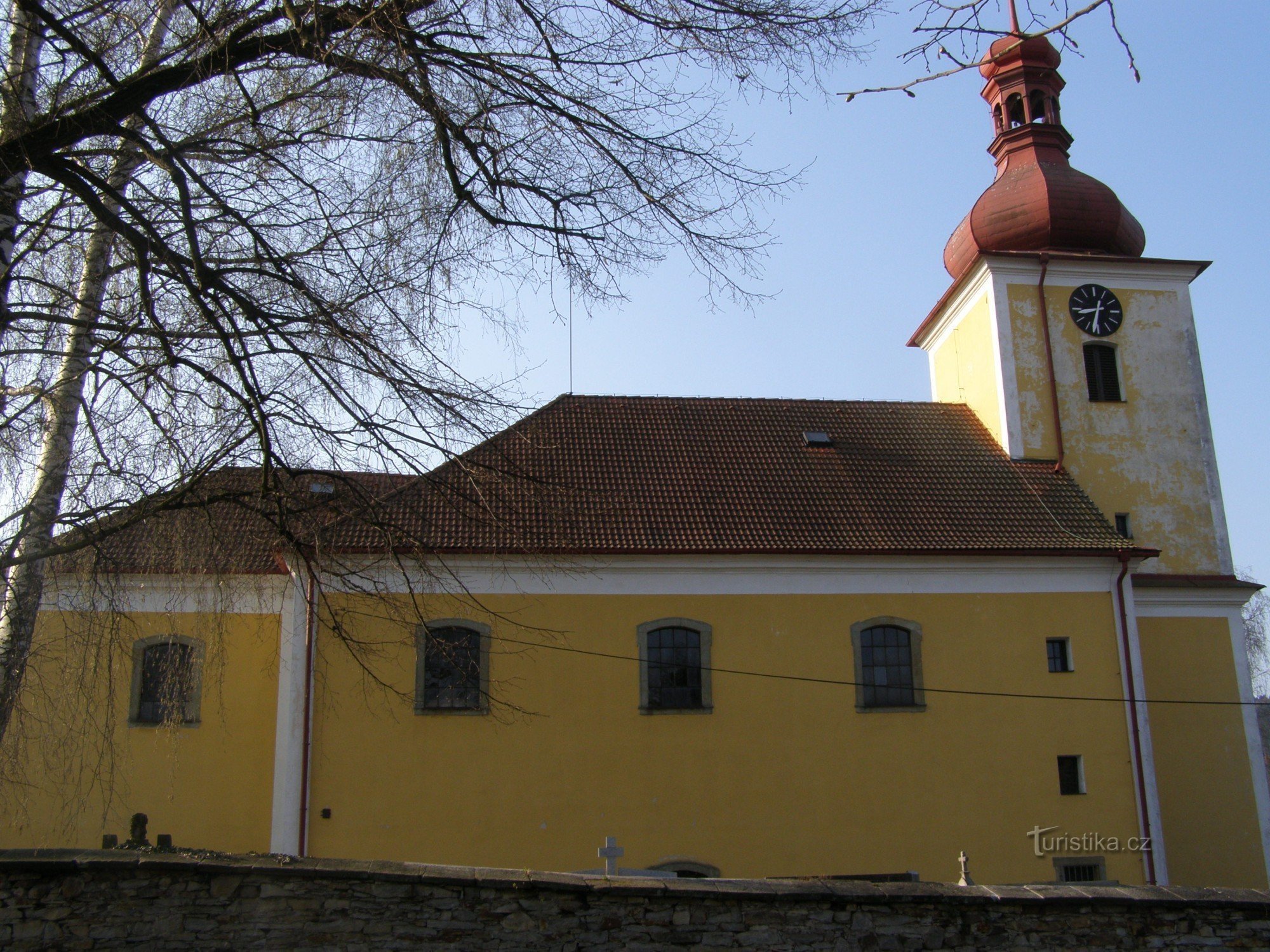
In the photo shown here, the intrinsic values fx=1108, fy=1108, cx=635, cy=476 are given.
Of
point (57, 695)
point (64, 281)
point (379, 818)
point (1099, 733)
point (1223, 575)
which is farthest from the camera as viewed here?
point (1223, 575)

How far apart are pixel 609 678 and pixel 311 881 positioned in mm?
9424

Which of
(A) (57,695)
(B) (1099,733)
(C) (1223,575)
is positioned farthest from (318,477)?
(C) (1223,575)

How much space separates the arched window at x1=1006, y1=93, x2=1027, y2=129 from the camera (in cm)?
2255

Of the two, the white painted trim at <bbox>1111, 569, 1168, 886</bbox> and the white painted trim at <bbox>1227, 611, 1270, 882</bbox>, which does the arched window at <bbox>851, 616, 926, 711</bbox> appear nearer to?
the white painted trim at <bbox>1111, 569, 1168, 886</bbox>

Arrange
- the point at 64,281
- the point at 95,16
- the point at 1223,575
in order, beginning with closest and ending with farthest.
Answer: the point at 95,16 < the point at 64,281 < the point at 1223,575

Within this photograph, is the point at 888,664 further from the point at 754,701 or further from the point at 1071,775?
the point at 1071,775

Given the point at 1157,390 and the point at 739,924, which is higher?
the point at 1157,390

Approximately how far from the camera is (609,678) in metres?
16.3

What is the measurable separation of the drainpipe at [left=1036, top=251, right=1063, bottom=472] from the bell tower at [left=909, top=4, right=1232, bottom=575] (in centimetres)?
3

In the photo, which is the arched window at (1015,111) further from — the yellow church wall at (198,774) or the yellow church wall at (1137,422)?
the yellow church wall at (198,774)

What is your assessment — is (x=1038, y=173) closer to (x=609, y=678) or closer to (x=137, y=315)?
(x=609, y=678)

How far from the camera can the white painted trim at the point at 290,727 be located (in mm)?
15172

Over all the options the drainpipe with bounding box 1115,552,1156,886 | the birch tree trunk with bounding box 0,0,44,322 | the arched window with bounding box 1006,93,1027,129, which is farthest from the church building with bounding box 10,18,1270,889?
the arched window with bounding box 1006,93,1027,129

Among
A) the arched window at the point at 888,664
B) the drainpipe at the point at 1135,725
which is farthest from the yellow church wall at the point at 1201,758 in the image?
the arched window at the point at 888,664
